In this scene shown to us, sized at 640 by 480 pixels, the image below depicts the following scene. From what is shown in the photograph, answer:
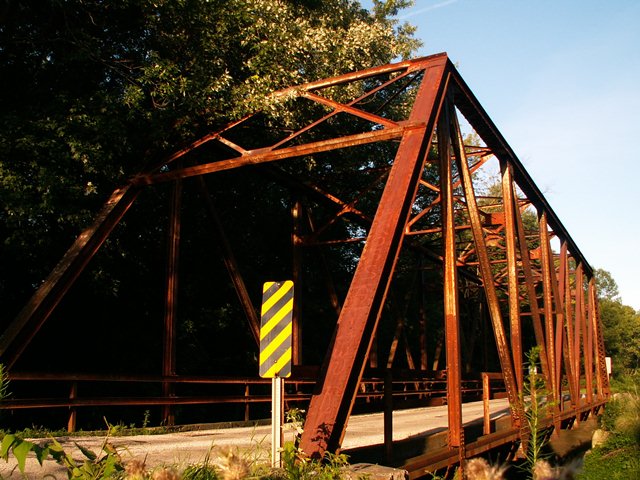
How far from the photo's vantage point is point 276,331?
4793 mm

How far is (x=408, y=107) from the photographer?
56.8 ft

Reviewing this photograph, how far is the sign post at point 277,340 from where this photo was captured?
4.61 meters

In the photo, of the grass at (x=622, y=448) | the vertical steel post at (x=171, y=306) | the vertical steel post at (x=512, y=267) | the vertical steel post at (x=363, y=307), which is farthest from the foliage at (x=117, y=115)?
the grass at (x=622, y=448)

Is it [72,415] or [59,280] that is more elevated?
[59,280]

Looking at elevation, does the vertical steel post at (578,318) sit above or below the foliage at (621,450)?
above

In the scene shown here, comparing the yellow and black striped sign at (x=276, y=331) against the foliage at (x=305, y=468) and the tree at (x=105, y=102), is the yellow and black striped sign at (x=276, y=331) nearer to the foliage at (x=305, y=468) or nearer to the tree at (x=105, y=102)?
the foliage at (x=305, y=468)

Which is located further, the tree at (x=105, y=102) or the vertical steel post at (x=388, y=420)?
the tree at (x=105, y=102)

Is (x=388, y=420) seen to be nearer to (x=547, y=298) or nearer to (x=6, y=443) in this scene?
(x=6, y=443)

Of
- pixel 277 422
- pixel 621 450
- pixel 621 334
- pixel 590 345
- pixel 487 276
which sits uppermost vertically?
pixel 487 276

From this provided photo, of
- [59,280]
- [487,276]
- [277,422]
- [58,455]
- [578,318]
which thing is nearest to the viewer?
[58,455]

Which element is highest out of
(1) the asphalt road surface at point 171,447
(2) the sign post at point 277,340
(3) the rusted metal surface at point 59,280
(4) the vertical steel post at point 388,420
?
(3) the rusted metal surface at point 59,280

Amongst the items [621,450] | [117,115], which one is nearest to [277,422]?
[117,115]

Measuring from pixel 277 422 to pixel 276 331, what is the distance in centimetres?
72

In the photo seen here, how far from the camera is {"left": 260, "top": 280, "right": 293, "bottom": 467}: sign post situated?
15.1 ft
